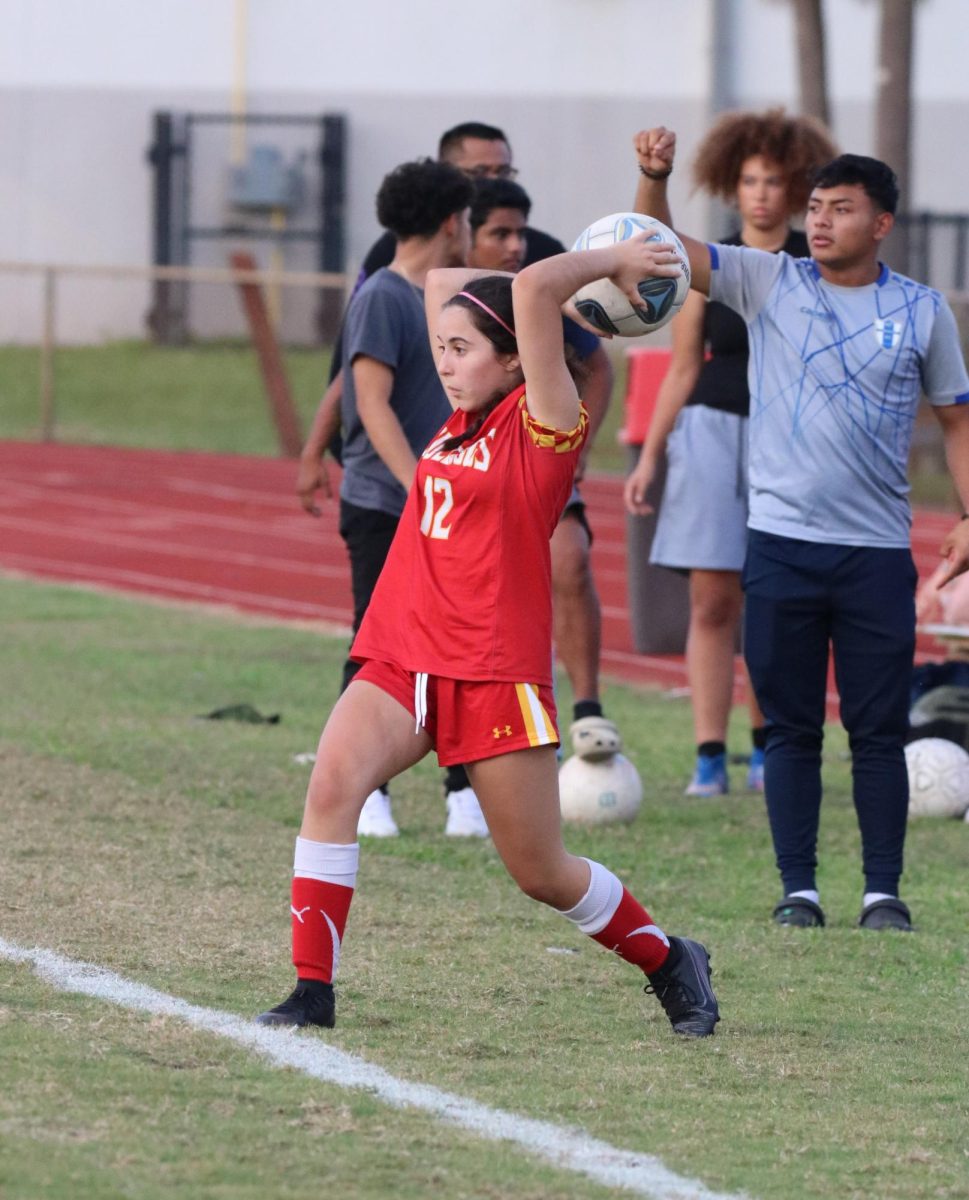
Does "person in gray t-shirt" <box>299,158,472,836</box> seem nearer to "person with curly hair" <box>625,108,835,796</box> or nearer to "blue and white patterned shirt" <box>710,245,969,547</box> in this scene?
"person with curly hair" <box>625,108,835,796</box>

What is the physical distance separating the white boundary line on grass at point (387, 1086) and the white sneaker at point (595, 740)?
100 inches

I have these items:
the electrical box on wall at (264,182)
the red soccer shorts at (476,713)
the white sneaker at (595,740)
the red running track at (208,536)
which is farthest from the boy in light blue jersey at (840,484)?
the electrical box on wall at (264,182)

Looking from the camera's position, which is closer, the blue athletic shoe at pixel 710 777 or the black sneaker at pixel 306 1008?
the black sneaker at pixel 306 1008

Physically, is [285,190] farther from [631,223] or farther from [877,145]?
[631,223]

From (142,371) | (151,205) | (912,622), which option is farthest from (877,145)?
(912,622)

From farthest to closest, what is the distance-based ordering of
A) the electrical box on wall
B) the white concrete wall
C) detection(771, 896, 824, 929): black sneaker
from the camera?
the white concrete wall
the electrical box on wall
detection(771, 896, 824, 929): black sneaker

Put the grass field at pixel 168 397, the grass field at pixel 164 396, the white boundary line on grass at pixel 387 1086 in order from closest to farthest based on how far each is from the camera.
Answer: the white boundary line on grass at pixel 387 1086 < the grass field at pixel 168 397 < the grass field at pixel 164 396

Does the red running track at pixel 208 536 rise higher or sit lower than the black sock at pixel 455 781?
lower

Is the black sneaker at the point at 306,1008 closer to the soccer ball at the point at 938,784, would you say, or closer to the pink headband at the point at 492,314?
the pink headband at the point at 492,314

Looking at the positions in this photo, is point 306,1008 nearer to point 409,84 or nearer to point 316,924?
point 316,924

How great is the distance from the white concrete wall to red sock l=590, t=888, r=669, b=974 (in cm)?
2869

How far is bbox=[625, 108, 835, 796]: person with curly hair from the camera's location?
22.7 feet

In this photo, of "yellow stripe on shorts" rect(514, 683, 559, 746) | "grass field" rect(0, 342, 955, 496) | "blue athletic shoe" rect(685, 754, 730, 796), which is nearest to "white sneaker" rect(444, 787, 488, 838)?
"blue athletic shoe" rect(685, 754, 730, 796)

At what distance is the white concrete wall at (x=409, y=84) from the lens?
3212 cm
